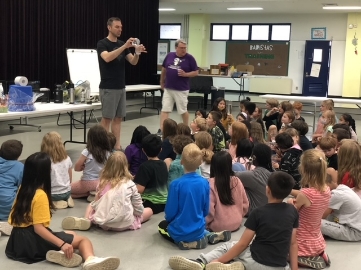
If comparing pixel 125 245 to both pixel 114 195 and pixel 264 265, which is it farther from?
pixel 264 265

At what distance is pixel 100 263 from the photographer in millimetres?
2613

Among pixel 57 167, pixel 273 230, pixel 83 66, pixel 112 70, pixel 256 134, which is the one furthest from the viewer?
pixel 83 66

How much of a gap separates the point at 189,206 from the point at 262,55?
42.9 feet

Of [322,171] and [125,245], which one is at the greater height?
[322,171]

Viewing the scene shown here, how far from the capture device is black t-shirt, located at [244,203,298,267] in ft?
8.13

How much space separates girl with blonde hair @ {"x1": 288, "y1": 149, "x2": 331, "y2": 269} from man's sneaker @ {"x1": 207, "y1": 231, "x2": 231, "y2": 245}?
21.4 inches

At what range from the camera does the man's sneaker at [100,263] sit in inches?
102

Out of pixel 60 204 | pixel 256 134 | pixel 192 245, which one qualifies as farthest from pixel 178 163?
pixel 256 134

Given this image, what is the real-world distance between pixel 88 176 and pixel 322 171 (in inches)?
81.7

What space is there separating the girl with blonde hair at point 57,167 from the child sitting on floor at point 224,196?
1277 mm

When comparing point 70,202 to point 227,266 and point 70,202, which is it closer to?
point 70,202

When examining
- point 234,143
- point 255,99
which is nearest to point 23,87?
point 234,143

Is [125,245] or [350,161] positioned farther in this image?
[350,161]

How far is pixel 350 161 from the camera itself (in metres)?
3.47
